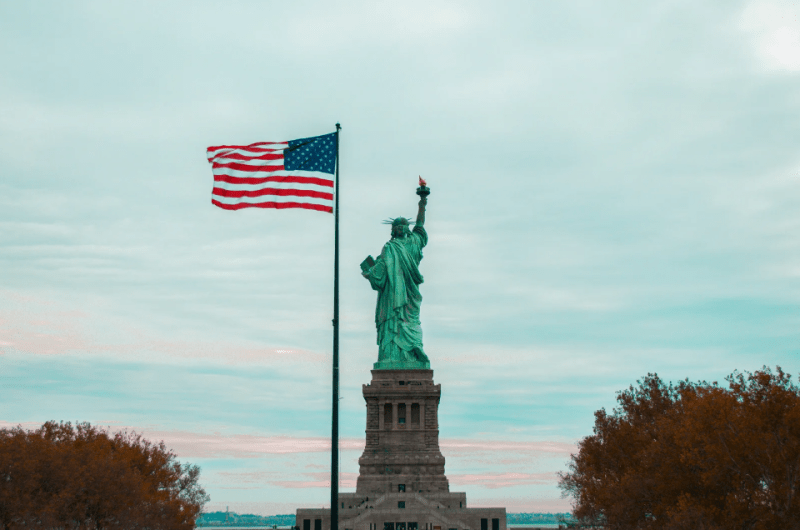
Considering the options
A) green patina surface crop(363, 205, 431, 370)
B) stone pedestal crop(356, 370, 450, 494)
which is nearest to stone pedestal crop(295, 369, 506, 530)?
stone pedestal crop(356, 370, 450, 494)

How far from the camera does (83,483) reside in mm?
37438

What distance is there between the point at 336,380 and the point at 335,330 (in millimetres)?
1371

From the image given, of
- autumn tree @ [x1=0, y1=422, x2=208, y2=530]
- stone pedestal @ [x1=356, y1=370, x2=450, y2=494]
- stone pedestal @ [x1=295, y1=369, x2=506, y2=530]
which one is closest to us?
autumn tree @ [x1=0, y1=422, x2=208, y2=530]

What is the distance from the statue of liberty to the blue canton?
54.2 m

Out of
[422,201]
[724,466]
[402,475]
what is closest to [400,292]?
[422,201]

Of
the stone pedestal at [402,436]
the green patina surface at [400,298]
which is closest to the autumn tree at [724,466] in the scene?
the stone pedestal at [402,436]

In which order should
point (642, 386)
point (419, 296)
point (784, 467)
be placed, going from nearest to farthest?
point (784, 467)
point (642, 386)
point (419, 296)

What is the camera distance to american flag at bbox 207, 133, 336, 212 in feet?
83.3

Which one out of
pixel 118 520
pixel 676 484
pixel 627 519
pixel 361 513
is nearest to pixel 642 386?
pixel 627 519

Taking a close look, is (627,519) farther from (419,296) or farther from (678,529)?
(419,296)

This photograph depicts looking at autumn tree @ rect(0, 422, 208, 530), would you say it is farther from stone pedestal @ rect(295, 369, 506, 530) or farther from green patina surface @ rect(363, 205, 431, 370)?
green patina surface @ rect(363, 205, 431, 370)

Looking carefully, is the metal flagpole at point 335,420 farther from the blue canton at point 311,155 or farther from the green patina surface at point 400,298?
the green patina surface at point 400,298

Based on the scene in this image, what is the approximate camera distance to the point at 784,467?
2933 cm

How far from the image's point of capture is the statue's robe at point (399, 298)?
79625mm
